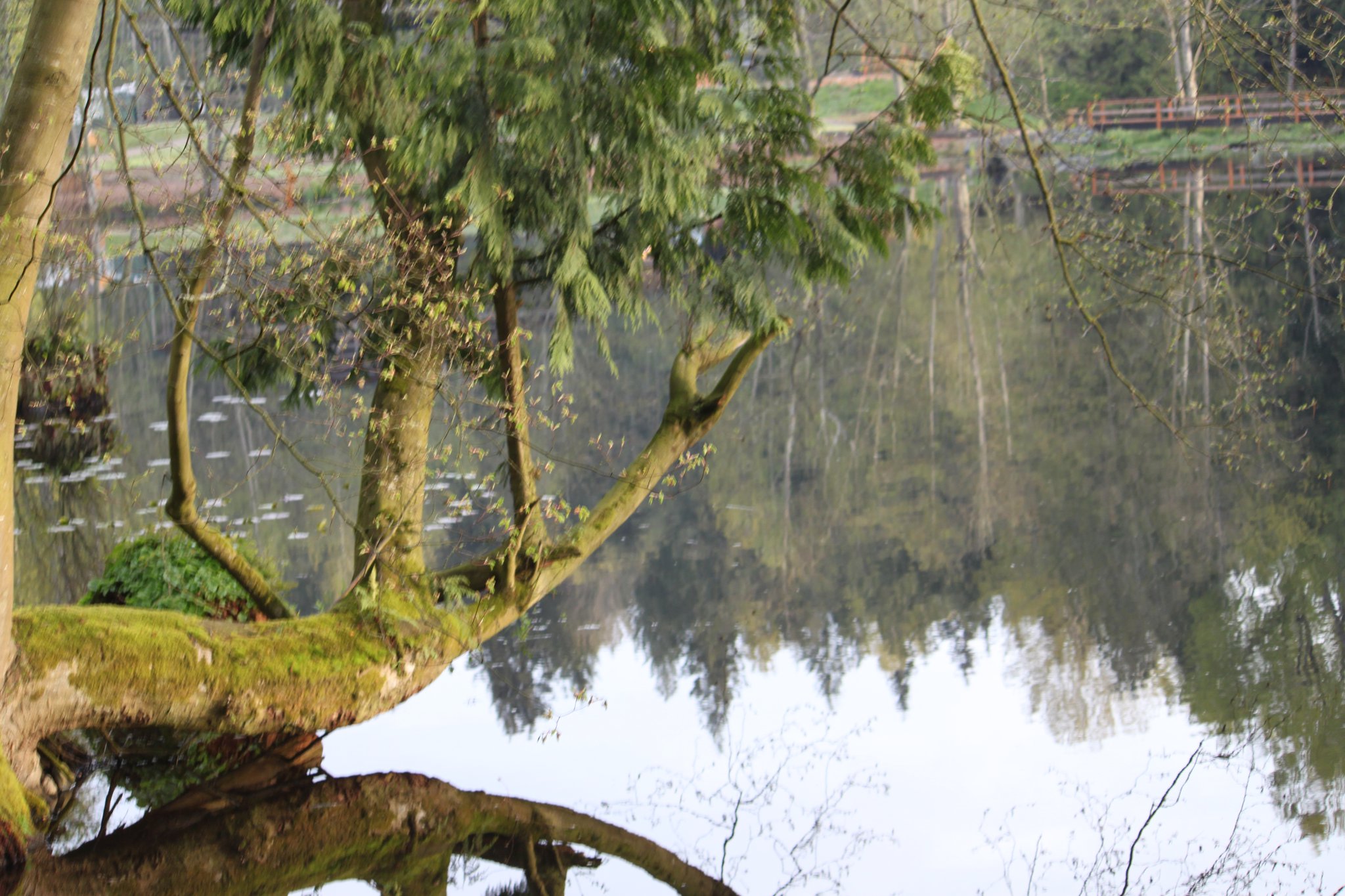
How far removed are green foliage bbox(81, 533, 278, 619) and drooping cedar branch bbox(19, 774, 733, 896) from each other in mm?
926

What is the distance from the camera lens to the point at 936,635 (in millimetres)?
7320

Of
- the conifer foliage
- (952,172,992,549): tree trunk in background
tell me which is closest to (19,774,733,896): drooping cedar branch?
the conifer foliage

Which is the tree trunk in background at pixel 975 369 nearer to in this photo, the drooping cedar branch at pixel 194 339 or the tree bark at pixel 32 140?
the drooping cedar branch at pixel 194 339

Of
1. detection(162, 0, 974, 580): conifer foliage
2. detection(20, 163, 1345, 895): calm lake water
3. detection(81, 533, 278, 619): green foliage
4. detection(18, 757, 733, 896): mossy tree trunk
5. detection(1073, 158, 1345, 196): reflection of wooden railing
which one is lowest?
detection(20, 163, 1345, 895): calm lake water

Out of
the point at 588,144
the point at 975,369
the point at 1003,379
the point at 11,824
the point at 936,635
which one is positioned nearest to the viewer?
the point at 11,824

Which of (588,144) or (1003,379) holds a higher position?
(588,144)

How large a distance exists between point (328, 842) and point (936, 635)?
12.1 feet

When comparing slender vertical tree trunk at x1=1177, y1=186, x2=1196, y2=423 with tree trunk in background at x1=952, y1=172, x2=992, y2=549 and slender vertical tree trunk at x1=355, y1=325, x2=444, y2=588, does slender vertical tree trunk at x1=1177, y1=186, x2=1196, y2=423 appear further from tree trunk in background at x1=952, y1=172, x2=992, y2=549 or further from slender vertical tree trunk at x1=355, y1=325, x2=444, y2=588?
slender vertical tree trunk at x1=355, y1=325, x2=444, y2=588

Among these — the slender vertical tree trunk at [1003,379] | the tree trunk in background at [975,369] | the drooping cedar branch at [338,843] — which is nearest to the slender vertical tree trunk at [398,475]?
the drooping cedar branch at [338,843]

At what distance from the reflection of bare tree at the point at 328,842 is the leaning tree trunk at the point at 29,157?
0.48 metres

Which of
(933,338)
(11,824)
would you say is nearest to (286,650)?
(11,824)

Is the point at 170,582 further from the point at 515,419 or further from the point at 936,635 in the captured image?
the point at 936,635

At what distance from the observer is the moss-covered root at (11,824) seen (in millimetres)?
4480

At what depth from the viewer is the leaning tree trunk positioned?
4.27 m
